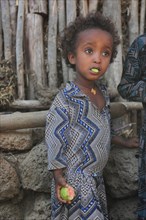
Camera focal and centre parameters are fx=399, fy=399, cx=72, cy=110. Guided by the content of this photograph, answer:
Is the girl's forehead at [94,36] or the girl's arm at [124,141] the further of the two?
the girl's arm at [124,141]

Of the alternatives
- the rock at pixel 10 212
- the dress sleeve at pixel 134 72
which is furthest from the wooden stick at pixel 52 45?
the dress sleeve at pixel 134 72

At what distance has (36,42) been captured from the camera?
3.35 metres

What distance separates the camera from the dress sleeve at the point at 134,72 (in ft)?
7.32

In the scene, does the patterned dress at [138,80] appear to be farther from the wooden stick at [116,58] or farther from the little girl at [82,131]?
the wooden stick at [116,58]

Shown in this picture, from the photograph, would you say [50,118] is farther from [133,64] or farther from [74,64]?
[133,64]

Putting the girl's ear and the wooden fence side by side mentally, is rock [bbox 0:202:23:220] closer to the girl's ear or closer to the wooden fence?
the wooden fence

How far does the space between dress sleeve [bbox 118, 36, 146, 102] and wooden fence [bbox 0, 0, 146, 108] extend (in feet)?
3.28

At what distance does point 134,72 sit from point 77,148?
0.56 metres

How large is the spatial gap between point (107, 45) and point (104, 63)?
96 mm

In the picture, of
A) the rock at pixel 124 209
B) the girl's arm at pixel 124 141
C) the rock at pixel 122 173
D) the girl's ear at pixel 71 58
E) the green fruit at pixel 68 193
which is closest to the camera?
the green fruit at pixel 68 193

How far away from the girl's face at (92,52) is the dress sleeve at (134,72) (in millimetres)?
194

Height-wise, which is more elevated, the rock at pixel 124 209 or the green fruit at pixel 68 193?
the green fruit at pixel 68 193

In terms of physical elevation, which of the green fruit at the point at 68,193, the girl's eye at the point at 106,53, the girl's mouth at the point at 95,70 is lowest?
the green fruit at the point at 68,193

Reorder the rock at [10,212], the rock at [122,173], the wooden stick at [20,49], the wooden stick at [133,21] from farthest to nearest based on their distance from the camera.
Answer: the wooden stick at [133,21]
the wooden stick at [20,49]
the rock at [10,212]
the rock at [122,173]
